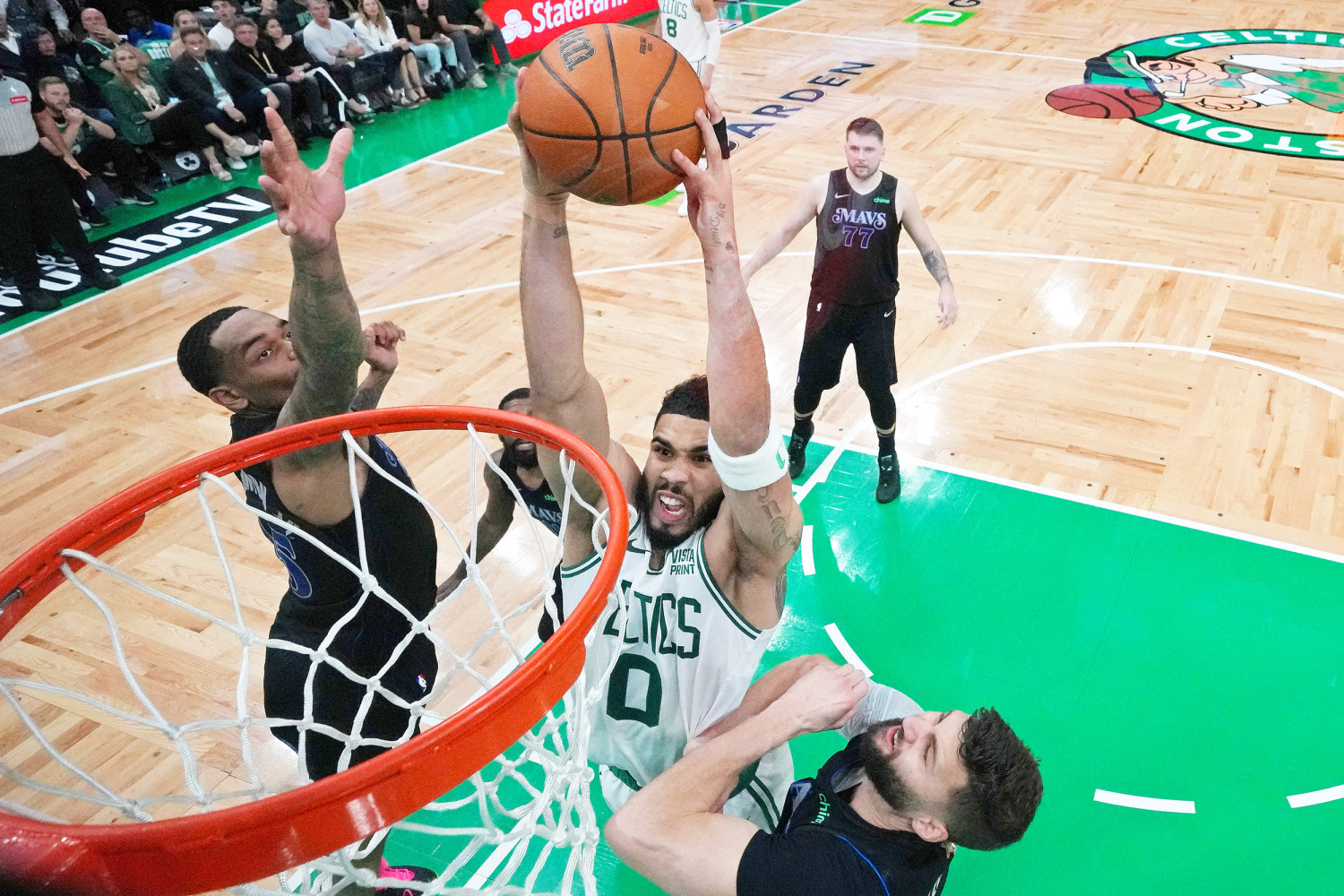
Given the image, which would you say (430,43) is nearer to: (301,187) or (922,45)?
(922,45)

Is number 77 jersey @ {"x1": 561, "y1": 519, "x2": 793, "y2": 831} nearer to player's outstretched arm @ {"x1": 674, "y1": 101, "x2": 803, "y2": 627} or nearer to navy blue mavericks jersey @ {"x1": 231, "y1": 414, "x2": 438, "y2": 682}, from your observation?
player's outstretched arm @ {"x1": 674, "y1": 101, "x2": 803, "y2": 627}

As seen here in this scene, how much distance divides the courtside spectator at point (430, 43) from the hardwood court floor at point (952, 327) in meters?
2.19

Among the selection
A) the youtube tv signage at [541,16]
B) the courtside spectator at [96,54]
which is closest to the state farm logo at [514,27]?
the youtube tv signage at [541,16]

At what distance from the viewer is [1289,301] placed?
261 inches

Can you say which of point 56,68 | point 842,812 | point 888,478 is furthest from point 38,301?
point 842,812

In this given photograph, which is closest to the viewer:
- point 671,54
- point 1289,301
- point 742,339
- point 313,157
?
point 742,339

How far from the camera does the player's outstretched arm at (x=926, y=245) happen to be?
4.71 m

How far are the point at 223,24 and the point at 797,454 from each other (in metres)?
8.54

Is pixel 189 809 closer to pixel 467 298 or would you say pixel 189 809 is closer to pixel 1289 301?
pixel 467 298

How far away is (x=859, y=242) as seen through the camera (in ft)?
15.4

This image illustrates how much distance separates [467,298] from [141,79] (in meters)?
4.83

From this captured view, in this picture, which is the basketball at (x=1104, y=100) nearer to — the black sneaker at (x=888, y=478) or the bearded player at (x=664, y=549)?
the black sneaker at (x=888, y=478)

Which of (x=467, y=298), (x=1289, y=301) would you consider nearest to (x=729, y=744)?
(x=467, y=298)

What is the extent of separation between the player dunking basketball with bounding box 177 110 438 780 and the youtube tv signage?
8436 mm
